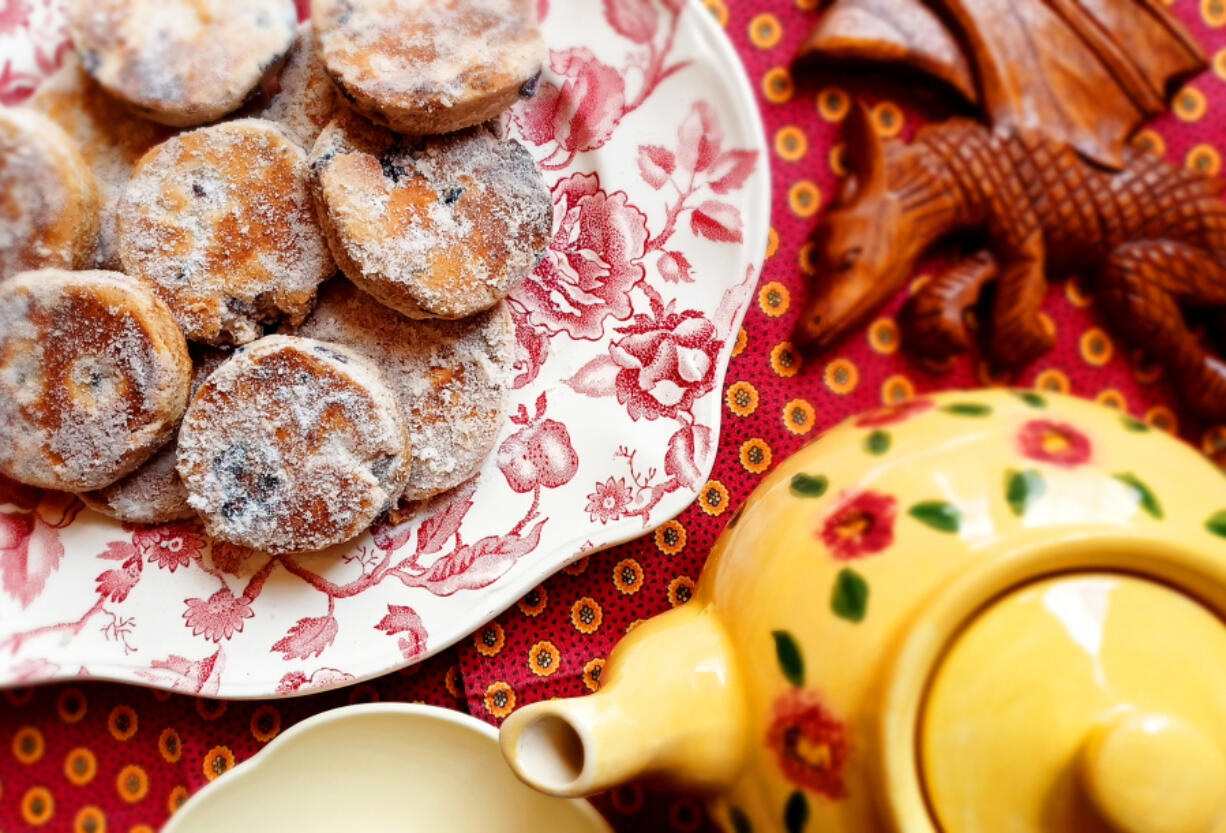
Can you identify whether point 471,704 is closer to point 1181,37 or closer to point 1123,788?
point 1123,788

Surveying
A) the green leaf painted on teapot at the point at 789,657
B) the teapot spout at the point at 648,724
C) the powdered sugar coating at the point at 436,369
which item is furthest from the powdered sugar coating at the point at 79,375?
the green leaf painted on teapot at the point at 789,657

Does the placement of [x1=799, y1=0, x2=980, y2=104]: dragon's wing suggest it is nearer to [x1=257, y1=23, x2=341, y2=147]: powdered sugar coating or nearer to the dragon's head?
the dragon's head

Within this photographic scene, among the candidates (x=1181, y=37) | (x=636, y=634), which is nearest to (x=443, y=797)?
(x=636, y=634)

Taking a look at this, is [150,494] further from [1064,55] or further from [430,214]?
[1064,55]

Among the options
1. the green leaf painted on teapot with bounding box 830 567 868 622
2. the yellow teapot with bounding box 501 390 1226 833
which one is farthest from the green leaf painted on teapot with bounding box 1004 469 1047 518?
the green leaf painted on teapot with bounding box 830 567 868 622

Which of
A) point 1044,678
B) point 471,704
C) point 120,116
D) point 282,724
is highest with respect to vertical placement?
point 1044,678

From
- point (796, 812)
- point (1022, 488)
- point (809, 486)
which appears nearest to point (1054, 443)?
point (1022, 488)
